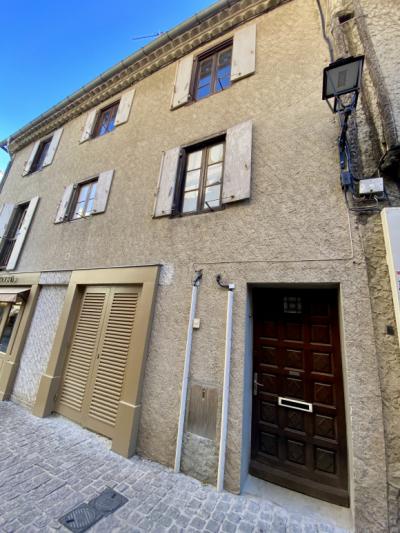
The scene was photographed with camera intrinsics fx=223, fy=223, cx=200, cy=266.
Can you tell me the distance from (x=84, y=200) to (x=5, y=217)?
4.07 meters

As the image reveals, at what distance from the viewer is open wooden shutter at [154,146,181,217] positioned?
4.51 meters

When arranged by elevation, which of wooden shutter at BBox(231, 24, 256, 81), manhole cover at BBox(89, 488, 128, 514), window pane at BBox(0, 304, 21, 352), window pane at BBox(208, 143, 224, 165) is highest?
wooden shutter at BBox(231, 24, 256, 81)

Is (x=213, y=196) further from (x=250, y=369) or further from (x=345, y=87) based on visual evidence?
(x=250, y=369)

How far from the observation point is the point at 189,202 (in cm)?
450

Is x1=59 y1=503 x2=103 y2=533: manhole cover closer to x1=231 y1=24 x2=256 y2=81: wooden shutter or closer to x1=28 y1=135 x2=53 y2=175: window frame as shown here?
x1=231 y1=24 x2=256 y2=81: wooden shutter

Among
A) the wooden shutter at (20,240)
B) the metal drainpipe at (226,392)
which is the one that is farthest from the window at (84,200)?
the metal drainpipe at (226,392)

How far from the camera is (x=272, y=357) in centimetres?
333

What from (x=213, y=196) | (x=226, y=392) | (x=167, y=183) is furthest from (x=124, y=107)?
(x=226, y=392)

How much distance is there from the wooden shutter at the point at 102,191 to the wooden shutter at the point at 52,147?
3.65 m

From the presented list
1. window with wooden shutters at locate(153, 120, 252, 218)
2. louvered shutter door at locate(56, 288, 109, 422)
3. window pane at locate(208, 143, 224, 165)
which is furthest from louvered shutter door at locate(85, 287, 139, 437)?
window pane at locate(208, 143, 224, 165)

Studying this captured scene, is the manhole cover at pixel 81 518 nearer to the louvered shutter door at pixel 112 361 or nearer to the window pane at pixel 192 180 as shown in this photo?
the louvered shutter door at pixel 112 361

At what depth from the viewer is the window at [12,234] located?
298 inches

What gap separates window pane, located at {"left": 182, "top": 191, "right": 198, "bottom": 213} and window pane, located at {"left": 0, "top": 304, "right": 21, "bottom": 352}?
5528 mm

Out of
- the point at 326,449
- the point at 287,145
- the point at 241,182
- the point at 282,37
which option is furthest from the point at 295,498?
the point at 282,37
